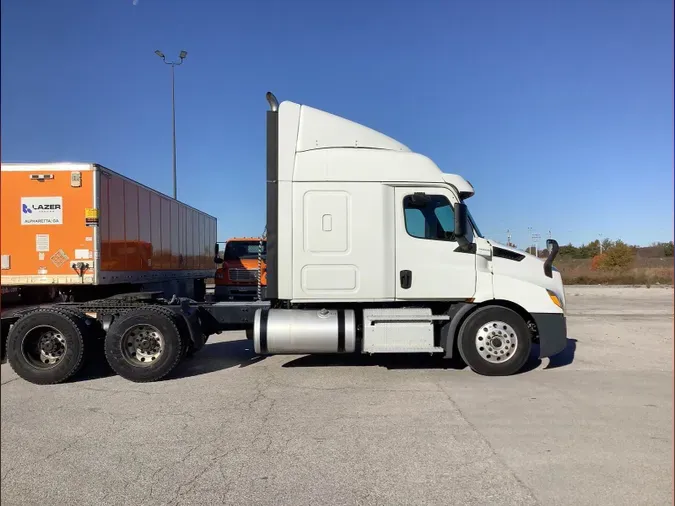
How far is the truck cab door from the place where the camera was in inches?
273

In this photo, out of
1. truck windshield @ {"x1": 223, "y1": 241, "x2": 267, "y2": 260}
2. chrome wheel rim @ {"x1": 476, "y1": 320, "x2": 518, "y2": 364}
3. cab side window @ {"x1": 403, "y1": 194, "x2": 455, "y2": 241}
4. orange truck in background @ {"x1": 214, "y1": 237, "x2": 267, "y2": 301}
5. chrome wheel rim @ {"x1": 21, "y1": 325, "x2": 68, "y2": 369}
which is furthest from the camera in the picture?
truck windshield @ {"x1": 223, "y1": 241, "x2": 267, "y2": 260}

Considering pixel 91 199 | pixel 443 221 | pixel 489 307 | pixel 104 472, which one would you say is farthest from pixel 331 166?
pixel 104 472

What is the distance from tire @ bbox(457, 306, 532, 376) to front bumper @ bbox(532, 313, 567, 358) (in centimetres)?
22

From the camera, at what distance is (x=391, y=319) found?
6867 millimetres

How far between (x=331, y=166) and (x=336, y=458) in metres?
4.09

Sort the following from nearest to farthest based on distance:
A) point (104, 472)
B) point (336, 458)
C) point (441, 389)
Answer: point (104, 472) → point (336, 458) → point (441, 389)

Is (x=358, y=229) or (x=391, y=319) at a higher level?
(x=358, y=229)

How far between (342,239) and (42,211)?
4325 millimetres

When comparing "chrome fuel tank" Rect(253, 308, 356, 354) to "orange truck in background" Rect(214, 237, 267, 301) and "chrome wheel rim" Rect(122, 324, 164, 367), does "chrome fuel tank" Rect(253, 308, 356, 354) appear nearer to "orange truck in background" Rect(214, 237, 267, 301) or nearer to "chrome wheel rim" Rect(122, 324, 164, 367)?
"chrome wheel rim" Rect(122, 324, 164, 367)

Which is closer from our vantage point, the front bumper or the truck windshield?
the front bumper

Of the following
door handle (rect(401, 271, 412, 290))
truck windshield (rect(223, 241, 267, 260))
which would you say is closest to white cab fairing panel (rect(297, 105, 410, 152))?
door handle (rect(401, 271, 412, 290))

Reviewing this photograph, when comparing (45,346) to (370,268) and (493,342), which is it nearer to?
(370,268)

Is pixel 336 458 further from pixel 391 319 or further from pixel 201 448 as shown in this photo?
pixel 391 319

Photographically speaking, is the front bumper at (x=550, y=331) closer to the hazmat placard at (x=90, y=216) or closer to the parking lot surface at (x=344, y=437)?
the parking lot surface at (x=344, y=437)
